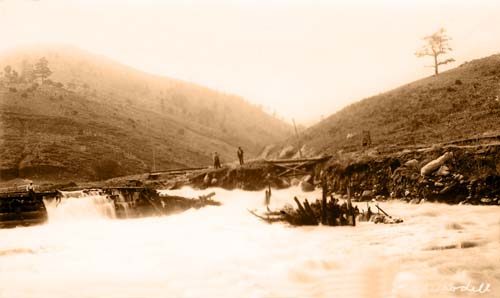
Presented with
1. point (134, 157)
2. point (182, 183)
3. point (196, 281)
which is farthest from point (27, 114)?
point (196, 281)

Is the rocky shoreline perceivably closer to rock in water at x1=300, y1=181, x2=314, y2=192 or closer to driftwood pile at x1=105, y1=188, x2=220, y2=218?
rock in water at x1=300, y1=181, x2=314, y2=192

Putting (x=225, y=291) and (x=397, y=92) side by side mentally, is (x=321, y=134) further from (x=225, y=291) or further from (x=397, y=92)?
(x=225, y=291)
